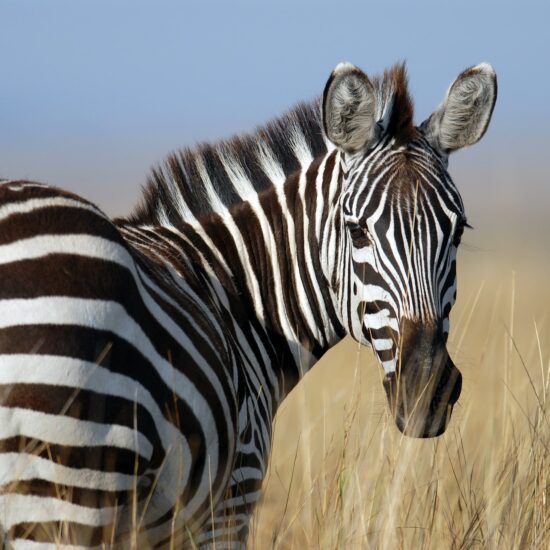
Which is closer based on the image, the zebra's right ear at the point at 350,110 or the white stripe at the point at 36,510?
the white stripe at the point at 36,510

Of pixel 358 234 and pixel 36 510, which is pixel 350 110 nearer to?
pixel 358 234

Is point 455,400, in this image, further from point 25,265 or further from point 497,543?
point 25,265

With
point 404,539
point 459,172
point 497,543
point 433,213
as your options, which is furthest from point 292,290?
point 459,172

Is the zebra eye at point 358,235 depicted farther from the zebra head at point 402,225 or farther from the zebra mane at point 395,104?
the zebra mane at point 395,104

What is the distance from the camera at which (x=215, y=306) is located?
4.42 metres

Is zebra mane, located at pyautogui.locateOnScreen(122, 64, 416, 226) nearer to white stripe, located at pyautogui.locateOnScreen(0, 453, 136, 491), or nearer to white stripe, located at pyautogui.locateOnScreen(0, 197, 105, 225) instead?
white stripe, located at pyautogui.locateOnScreen(0, 197, 105, 225)

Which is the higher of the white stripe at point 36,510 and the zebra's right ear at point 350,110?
the zebra's right ear at point 350,110

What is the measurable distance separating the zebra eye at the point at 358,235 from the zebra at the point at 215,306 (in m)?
0.03

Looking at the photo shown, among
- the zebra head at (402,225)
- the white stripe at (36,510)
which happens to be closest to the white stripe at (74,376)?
the white stripe at (36,510)

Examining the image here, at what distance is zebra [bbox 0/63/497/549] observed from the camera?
3.02 metres

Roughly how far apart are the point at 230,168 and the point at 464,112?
50.9 inches

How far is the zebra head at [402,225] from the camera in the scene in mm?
3994

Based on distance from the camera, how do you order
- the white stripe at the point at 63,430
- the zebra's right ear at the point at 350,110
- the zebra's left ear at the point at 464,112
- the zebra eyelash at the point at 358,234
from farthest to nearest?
1. the zebra's left ear at the point at 464,112
2. the zebra's right ear at the point at 350,110
3. the zebra eyelash at the point at 358,234
4. the white stripe at the point at 63,430

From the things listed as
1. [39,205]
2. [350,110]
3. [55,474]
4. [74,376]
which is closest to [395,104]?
[350,110]
